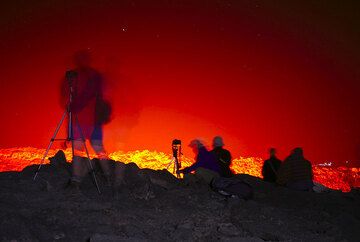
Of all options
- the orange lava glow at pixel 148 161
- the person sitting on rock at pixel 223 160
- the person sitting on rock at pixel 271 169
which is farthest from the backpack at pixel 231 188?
the orange lava glow at pixel 148 161

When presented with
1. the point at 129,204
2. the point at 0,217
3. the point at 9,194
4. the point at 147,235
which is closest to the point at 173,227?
the point at 147,235

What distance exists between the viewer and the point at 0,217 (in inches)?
159

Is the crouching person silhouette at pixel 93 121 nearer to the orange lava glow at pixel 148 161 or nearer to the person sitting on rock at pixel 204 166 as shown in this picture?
the person sitting on rock at pixel 204 166

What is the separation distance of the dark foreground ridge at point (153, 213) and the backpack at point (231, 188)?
0.17 meters

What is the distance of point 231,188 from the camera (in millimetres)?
6258

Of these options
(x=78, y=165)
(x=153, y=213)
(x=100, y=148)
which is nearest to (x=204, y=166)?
(x=153, y=213)

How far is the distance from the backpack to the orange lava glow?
4.03 meters

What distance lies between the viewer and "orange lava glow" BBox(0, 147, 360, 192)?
14.0m

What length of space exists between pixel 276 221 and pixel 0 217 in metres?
4.16

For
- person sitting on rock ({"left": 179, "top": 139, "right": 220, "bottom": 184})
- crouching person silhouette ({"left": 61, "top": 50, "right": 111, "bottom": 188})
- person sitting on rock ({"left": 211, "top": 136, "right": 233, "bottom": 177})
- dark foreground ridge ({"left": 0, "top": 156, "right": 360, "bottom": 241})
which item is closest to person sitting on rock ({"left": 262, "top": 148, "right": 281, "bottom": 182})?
dark foreground ridge ({"left": 0, "top": 156, "right": 360, "bottom": 241})

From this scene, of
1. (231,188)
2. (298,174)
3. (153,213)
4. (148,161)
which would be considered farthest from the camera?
(148,161)

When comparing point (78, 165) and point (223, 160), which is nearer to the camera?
point (78, 165)

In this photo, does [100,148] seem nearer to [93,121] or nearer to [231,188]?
[93,121]

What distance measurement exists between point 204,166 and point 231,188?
965 mm
